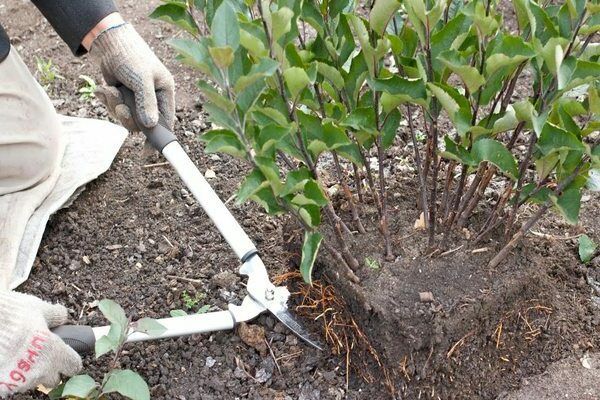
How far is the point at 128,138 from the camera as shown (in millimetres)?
2459

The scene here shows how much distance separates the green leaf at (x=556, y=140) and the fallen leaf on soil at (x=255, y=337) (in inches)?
30.9

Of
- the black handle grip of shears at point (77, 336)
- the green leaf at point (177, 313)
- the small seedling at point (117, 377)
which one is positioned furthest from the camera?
the green leaf at point (177, 313)

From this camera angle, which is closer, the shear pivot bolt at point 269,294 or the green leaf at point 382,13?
the green leaf at point 382,13

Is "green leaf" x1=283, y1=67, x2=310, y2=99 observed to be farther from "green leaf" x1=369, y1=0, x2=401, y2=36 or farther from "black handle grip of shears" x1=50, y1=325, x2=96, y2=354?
"black handle grip of shears" x1=50, y1=325, x2=96, y2=354

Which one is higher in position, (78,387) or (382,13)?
(382,13)

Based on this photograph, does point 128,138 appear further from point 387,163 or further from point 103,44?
point 387,163

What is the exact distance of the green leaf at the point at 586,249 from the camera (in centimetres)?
183

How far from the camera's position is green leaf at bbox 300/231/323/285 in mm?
1317

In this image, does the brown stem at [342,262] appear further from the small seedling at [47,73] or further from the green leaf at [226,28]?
the small seedling at [47,73]

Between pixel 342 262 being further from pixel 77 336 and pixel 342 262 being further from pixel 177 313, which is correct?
pixel 77 336

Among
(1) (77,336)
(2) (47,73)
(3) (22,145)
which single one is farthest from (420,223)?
(2) (47,73)

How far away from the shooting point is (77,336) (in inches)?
63.6

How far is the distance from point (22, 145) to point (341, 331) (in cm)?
114

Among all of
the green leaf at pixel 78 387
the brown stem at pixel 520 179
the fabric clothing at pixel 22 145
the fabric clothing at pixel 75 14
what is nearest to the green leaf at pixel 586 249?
the brown stem at pixel 520 179
